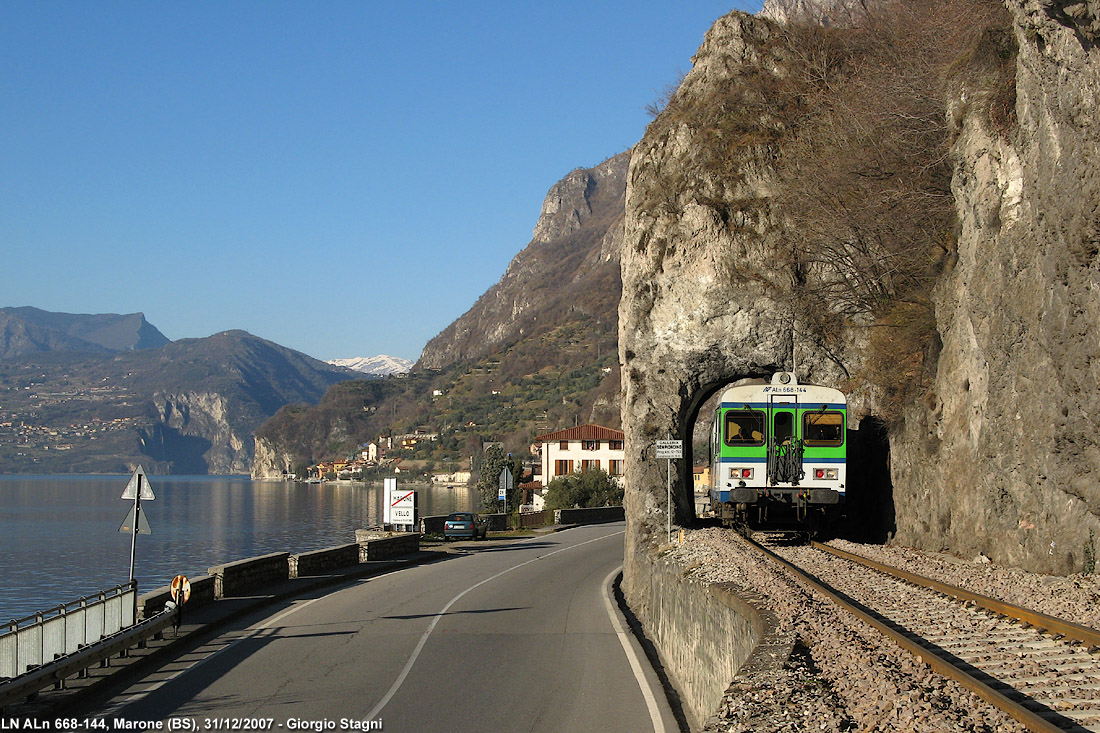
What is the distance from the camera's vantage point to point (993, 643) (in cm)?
838

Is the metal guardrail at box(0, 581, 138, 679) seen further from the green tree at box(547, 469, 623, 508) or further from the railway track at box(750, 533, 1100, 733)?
the green tree at box(547, 469, 623, 508)

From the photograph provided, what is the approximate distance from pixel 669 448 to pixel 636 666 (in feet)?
24.1

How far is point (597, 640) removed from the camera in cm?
1794

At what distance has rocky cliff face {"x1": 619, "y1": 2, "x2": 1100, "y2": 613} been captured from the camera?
1265 cm

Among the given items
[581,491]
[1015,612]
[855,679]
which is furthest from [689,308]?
[581,491]

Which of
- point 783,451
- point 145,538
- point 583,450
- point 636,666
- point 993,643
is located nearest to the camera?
point 993,643

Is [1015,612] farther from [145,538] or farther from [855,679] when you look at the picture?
[145,538]

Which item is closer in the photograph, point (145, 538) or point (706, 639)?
point (706, 639)

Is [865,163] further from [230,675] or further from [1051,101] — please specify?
[230,675]

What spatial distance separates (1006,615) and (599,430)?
84072 millimetres

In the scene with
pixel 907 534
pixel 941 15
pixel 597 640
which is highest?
pixel 941 15

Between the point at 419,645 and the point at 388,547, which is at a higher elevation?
the point at 419,645

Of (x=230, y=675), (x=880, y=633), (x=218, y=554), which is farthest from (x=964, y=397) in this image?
(x=218, y=554)

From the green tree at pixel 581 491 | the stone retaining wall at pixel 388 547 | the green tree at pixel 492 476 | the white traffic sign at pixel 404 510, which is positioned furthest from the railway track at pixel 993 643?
the green tree at pixel 492 476
